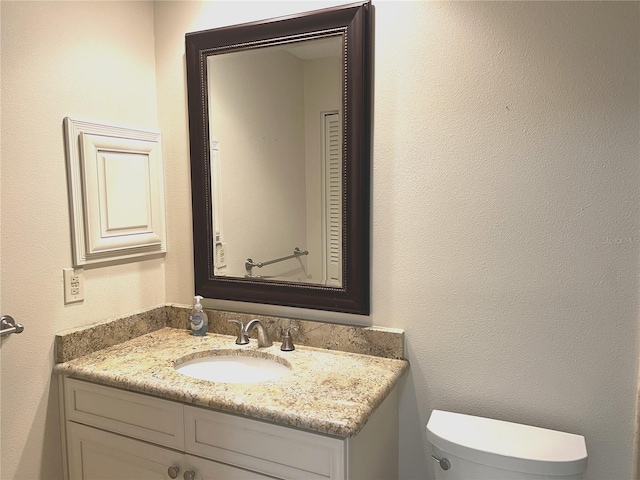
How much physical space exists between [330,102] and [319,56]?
0.16 meters

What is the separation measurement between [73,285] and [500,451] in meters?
1.41

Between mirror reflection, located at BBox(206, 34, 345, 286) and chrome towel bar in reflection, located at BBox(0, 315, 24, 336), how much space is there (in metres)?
0.68

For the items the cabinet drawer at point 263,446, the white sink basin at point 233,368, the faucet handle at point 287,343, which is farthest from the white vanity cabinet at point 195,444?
the faucet handle at point 287,343

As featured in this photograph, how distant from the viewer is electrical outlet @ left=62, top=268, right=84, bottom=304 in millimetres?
1652

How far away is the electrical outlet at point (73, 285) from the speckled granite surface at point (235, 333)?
108 millimetres

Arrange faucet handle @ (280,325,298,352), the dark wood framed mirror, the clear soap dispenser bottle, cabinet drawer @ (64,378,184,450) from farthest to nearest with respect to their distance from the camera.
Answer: the clear soap dispenser bottle < faucet handle @ (280,325,298,352) < the dark wood framed mirror < cabinet drawer @ (64,378,184,450)

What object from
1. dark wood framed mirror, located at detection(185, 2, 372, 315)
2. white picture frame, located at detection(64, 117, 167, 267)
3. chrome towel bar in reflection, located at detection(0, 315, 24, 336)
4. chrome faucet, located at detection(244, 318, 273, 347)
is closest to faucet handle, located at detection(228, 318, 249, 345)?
chrome faucet, located at detection(244, 318, 273, 347)

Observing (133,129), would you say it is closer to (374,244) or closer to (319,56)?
(319,56)

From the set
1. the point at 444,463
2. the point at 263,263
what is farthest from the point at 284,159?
the point at 444,463

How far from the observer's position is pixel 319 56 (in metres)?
1.66

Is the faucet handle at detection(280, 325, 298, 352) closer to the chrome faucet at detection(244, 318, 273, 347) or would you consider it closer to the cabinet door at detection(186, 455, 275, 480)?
the chrome faucet at detection(244, 318, 273, 347)

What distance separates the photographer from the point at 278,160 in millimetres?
1771

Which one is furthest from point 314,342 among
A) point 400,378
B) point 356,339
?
point 400,378

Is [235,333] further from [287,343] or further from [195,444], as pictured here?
[195,444]
